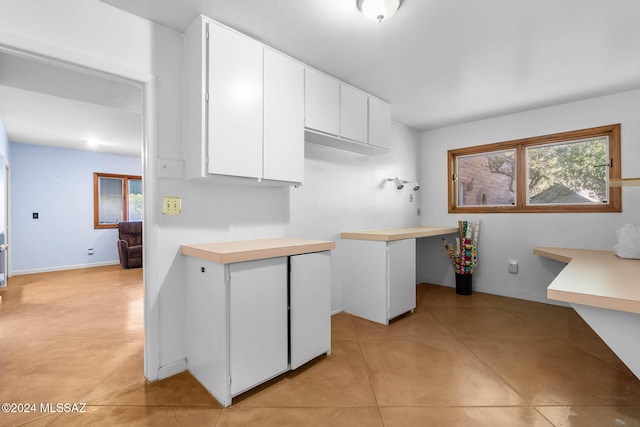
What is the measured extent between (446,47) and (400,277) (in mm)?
1997

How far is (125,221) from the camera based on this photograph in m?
6.34

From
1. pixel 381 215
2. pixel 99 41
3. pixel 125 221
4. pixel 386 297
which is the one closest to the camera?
pixel 99 41

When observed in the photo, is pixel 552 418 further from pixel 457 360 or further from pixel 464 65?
pixel 464 65

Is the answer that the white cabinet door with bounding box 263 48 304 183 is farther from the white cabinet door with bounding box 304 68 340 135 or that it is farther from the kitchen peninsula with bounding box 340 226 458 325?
the kitchen peninsula with bounding box 340 226 458 325

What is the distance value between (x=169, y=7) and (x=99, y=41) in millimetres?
439

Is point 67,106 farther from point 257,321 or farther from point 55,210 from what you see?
point 257,321

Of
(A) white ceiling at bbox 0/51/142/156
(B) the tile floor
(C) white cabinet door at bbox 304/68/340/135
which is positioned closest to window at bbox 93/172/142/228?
(A) white ceiling at bbox 0/51/142/156

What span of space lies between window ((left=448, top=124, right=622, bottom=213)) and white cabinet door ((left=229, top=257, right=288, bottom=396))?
3.20 m

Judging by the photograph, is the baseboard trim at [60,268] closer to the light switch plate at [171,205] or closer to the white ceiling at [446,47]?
the white ceiling at [446,47]

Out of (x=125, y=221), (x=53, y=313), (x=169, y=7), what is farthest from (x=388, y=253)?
(x=125, y=221)

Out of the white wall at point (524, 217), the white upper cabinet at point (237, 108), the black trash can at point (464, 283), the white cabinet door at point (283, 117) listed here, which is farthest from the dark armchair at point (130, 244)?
the black trash can at point (464, 283)

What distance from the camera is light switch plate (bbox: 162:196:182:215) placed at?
189cm

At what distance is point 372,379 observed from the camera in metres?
1.88

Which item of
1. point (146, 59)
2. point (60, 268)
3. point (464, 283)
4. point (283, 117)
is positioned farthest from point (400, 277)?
point (60, 268)
